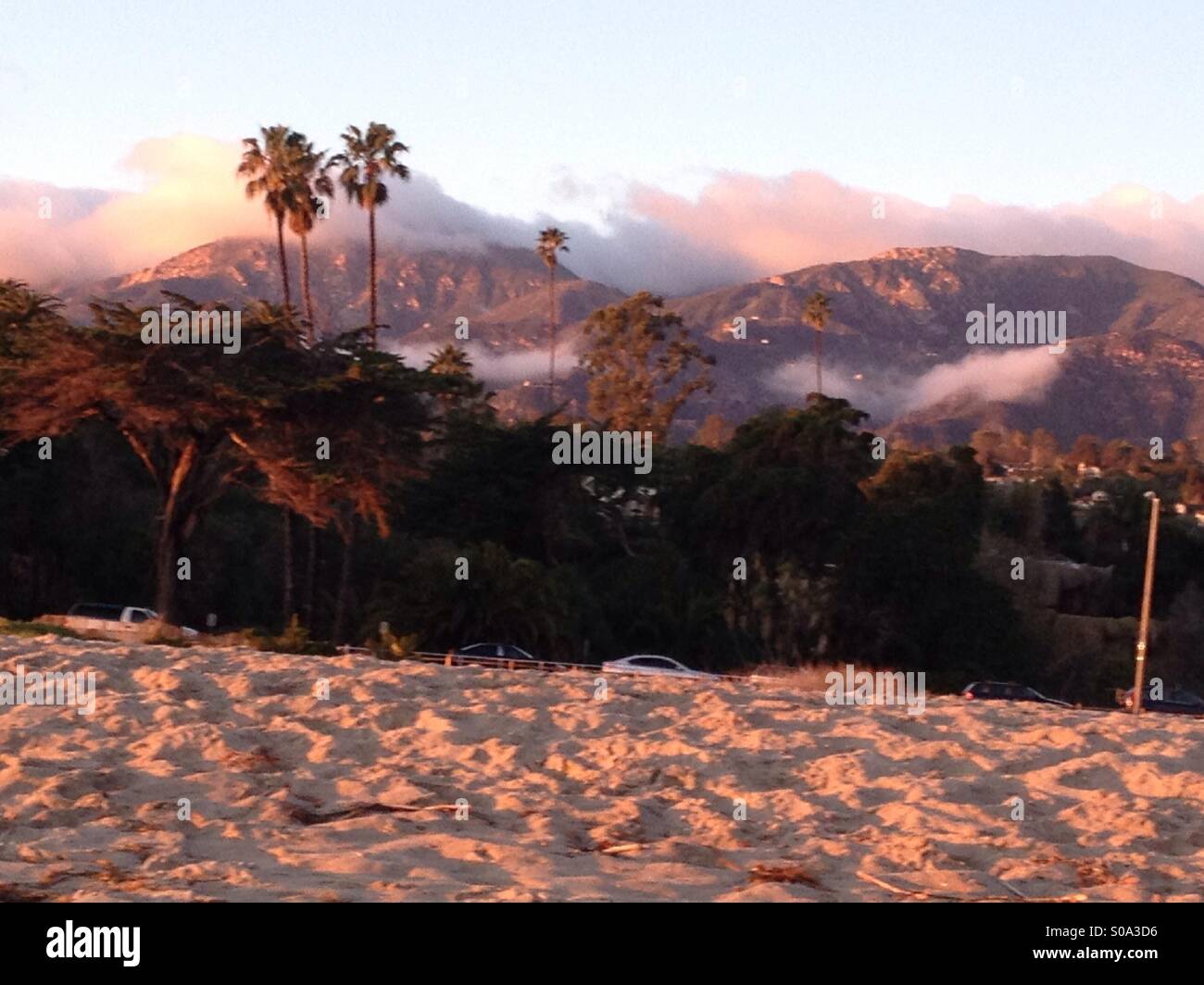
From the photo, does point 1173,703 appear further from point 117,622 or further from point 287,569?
point 117,622

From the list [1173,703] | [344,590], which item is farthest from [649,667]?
[1173,703]

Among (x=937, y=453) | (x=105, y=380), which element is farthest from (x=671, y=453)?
(x=105, y=380)

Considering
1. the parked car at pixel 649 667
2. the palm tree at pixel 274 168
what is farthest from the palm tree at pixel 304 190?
the parked car at pixel 649 667

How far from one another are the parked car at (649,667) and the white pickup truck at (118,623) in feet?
31.6

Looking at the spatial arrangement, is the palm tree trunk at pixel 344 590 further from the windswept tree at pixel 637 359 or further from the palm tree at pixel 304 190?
the windswept tree at pixel 637 359

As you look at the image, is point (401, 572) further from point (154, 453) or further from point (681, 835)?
point (681, 835)

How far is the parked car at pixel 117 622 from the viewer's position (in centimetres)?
3216

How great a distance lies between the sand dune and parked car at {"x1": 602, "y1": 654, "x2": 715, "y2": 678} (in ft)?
46.5

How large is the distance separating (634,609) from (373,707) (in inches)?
1441

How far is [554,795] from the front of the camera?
55.0 feet
